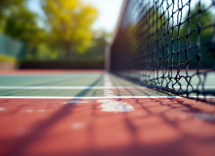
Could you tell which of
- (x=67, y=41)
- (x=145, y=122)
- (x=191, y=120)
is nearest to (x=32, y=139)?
(x=145, y=122)

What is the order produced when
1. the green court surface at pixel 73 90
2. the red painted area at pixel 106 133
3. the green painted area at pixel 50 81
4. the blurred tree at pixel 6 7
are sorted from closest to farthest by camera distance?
the red painted area at pixel 106 133
the green court surface at pixel 73 90
the green painted area at pixel 50 81
the blurred tree at pixel 6 7

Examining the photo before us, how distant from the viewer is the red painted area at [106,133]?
1.59 ft

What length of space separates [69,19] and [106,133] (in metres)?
17.1

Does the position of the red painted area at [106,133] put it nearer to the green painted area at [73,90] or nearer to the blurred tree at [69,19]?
the green painted area at [73,90]

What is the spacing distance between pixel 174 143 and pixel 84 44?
1834 cm

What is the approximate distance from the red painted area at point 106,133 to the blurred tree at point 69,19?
16.5m

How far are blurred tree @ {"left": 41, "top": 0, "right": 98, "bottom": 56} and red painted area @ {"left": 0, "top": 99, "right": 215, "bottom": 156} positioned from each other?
1647cm

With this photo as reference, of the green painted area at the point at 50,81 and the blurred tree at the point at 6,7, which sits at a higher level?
the blurred tree at the point at 6,7

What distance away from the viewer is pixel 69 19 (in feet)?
52.2

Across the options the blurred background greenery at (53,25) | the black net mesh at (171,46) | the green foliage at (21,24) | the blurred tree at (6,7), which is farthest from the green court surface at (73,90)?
the blurred tree at (6,7)

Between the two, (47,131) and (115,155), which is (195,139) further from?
(47,131)

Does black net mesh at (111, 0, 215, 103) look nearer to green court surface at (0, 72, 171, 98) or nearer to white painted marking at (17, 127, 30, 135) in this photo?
green court surface at (0, 72, 171, 98)

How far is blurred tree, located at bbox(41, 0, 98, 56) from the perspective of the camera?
15.5m

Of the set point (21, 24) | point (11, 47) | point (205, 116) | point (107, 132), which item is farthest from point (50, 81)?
point (21, 24)
